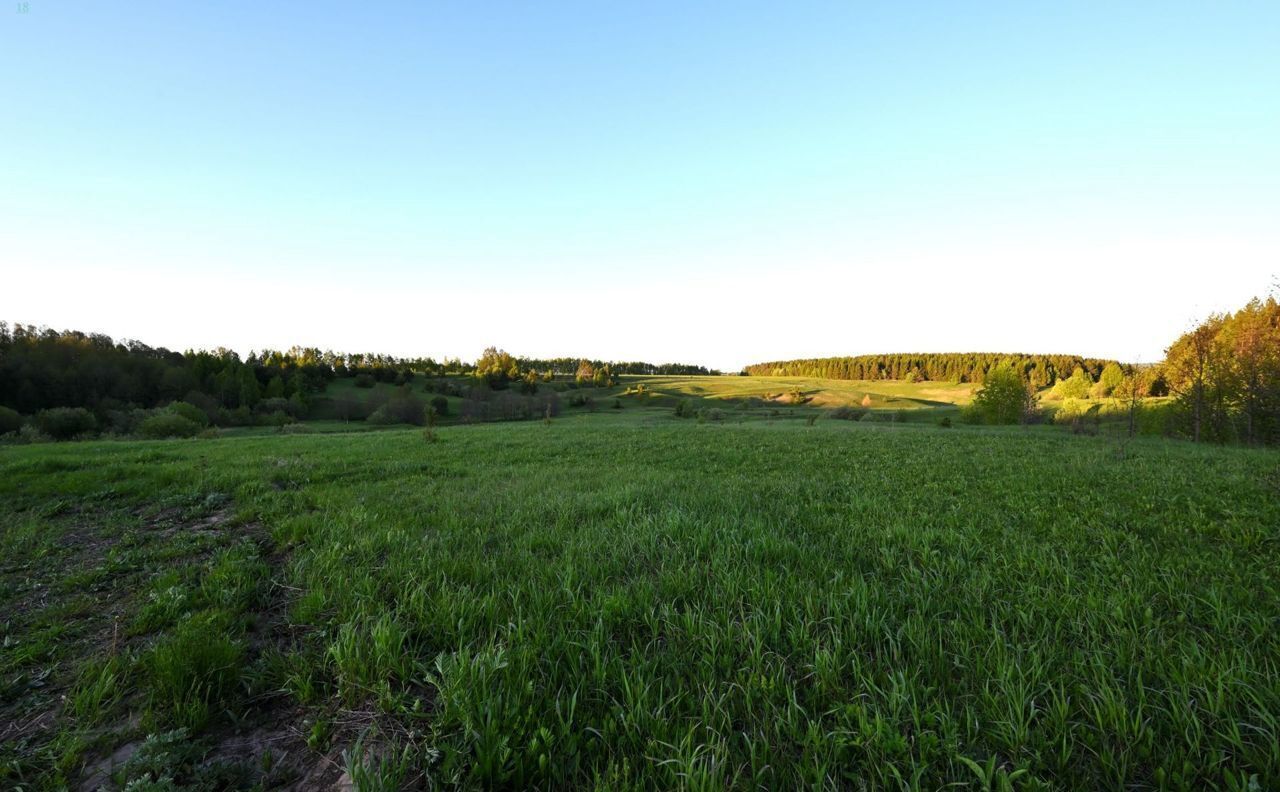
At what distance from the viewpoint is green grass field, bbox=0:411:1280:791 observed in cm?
225

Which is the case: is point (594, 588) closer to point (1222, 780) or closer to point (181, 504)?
point (1222, 780)

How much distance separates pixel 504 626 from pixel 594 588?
0.89 meters

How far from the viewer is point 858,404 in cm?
9269

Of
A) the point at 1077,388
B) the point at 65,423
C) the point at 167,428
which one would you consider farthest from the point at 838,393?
the point at 65,423

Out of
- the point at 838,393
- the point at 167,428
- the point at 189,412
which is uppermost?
the point at 838,393

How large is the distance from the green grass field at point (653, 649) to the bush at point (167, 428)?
4704 cm

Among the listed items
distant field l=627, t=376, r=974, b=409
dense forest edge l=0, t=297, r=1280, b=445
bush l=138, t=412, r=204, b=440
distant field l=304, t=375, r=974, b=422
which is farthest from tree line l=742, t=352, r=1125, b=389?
bush l=138, t=412, r=204, b=440

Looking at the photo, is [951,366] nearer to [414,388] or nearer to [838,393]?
[838,393]

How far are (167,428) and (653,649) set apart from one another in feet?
188

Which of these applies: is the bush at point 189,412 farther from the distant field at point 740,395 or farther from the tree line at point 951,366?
the tree line at point 951,366

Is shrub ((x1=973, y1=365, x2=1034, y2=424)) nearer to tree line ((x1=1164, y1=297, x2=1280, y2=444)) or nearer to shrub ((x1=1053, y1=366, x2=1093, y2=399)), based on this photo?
tree line ((x1=1164, y1=297, x2=1280, y2=444))

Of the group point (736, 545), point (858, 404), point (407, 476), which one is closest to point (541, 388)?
point (858, 404)

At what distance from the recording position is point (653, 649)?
318cm

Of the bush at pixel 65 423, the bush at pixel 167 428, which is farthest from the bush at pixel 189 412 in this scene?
the bush at pixel 167 428
